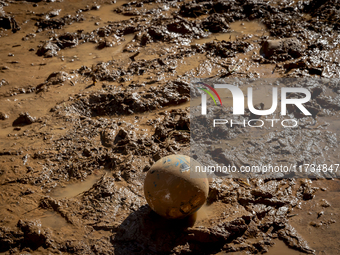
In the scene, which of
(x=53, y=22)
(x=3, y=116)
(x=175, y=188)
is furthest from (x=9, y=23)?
(x=175, y=188)

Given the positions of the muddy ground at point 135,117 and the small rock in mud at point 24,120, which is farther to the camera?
the small rock in mud at point 24,120

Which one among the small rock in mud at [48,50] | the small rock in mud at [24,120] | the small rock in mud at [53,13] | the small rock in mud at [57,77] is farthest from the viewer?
the small rock in mud at [53,13]

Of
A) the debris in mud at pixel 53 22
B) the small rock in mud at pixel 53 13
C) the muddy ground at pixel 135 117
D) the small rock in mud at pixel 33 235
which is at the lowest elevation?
the small rock in mud at pixel 33 235

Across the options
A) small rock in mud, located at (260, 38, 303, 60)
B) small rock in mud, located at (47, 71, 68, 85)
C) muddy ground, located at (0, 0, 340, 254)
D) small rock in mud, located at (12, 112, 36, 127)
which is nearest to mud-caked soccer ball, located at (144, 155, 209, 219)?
muddy ground, located at (0, 0, 340, 254)

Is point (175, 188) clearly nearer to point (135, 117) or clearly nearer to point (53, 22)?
point (135, 117)

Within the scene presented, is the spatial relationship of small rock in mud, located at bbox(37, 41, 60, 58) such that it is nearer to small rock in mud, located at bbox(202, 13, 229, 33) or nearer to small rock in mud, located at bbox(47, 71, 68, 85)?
small rock in mud, located at bbox(47, 71, 68, 85)

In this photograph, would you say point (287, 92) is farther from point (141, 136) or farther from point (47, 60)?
point (47, 60)

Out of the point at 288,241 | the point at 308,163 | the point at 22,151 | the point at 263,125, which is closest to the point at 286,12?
the point at 263,125

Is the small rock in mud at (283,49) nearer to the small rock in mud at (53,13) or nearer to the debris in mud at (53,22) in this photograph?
the debris in mud at (53,22)

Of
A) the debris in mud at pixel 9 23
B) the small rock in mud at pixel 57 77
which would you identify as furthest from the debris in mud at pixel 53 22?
the small rock in mud at pixel 57 77

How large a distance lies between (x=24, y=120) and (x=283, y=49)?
22.2 ft

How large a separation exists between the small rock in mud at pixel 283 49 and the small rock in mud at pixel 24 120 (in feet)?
20.3

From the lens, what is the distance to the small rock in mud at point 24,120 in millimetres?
6352

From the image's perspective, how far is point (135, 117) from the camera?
655 cm
